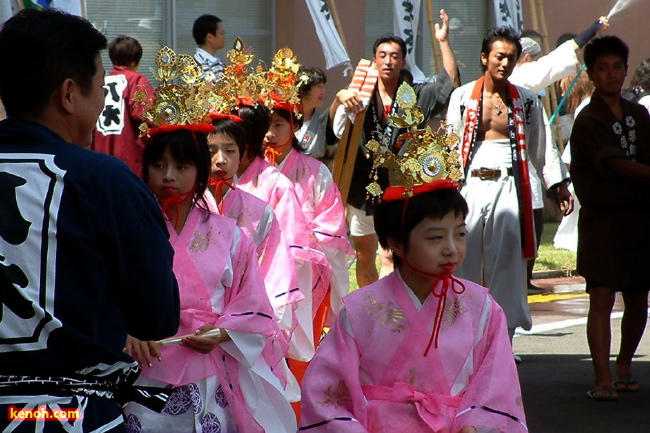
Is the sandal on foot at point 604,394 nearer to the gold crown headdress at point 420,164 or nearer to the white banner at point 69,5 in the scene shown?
the gold crown headdress at point 420,164

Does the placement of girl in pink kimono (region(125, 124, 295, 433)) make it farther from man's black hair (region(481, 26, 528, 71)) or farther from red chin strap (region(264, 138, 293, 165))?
man's black hair (region(481, 26, 528, 71))

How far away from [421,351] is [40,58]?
1647mm

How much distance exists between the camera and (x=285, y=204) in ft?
21.6

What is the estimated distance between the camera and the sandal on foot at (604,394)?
21.7 ft

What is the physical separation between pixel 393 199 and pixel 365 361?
1.90ft

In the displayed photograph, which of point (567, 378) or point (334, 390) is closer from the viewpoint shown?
point (334, 390)

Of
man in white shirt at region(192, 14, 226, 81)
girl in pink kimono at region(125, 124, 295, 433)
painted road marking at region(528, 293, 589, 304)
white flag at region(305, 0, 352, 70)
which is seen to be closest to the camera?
girl in pink kimono at region(125, 124, 295, 433)

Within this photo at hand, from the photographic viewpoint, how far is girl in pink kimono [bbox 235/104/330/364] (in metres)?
6.24

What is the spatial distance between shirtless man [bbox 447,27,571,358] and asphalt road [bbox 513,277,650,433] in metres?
0.45

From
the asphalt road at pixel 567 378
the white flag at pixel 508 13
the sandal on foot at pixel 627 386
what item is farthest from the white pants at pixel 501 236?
the white flag at pixel 508 13

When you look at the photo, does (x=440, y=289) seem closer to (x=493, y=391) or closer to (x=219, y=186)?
(x=493, y=391)

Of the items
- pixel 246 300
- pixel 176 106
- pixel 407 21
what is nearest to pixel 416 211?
pixel 246 300

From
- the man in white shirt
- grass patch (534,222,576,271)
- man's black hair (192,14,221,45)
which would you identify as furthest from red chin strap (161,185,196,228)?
grass patch (534,222,576,271)

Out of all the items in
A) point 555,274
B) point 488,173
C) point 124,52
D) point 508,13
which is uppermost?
point 508,13
